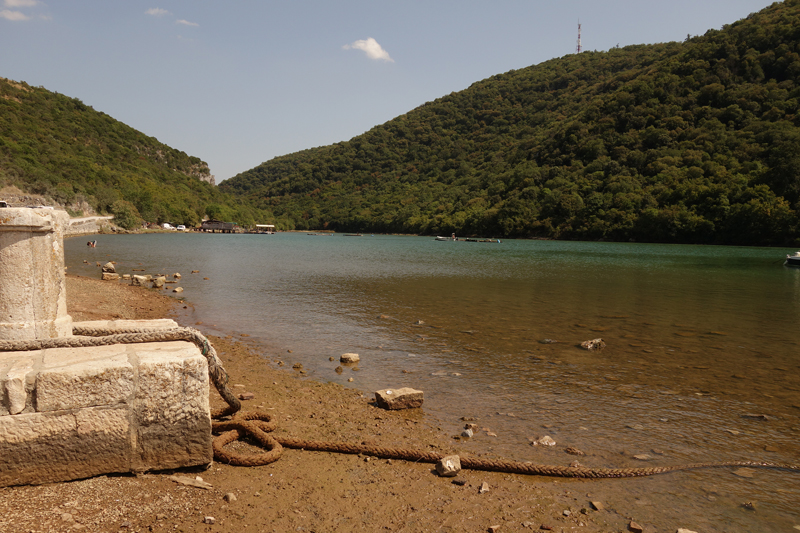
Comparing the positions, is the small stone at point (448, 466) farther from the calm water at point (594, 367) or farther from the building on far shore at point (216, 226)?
the building on far shore at point (216, 226)

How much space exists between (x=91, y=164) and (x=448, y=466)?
5647 inches

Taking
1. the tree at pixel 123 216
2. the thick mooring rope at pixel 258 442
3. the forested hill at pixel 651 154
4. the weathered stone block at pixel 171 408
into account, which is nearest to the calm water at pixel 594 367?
the thick mooring rope at pixel 258 442

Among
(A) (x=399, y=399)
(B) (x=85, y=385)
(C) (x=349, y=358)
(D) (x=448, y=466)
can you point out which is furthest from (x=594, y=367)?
(B) (x=85, y=385)

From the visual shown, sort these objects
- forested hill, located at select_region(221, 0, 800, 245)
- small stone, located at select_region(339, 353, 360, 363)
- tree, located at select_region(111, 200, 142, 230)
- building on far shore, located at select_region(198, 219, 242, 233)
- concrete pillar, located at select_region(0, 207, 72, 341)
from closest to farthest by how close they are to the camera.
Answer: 1. concrete pillar, located at select_region(0, 207, 72, 341)
2. small stone, located at select_region(339, 353, 360, 363)
3. forested hill, located at select_region(221, 0, 800, 245)
4. tree, located at select_region(111, 200, 142, 230)
5. building on far shore, located at select_region(198, 219, 242, 233)

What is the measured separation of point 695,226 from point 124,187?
446 feet

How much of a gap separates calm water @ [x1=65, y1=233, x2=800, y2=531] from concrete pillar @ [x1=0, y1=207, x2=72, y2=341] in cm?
471

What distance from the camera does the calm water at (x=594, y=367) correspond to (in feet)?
16.9

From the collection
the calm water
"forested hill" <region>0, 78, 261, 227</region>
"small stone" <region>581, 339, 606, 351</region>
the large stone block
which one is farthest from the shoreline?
"forested hill" <region>0, 78, 261, 227</region>

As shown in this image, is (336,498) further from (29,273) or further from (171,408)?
(29,273)

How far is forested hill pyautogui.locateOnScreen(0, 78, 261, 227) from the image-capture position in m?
92.7

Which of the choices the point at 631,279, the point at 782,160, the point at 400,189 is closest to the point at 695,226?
the point at 782,160

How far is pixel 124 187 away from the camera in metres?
125

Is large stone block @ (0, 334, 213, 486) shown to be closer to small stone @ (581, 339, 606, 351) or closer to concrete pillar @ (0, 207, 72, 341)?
concrete pillar @ (0, 207, 72, 341)

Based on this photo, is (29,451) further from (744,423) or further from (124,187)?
(124,187)
